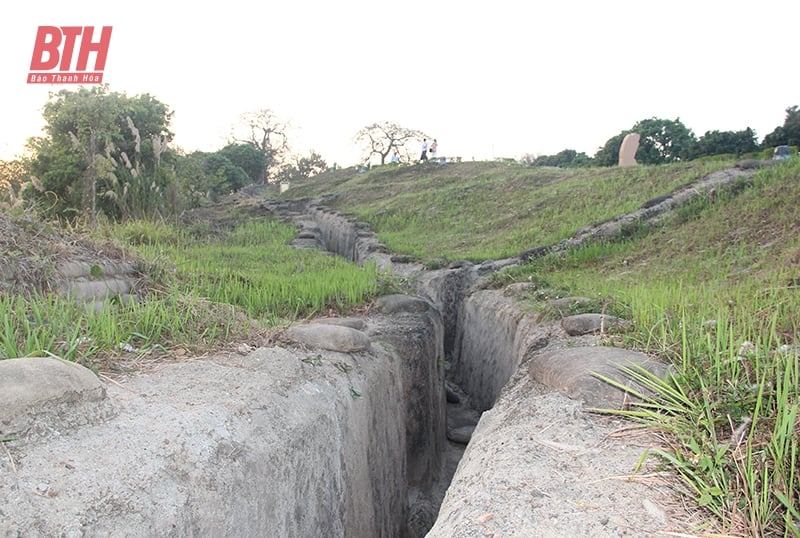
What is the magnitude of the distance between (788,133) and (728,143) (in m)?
1.96

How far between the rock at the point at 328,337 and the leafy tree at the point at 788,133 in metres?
17.4

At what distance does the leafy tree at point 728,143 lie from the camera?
17.9 meters

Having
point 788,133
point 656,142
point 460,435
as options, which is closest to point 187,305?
point 460,435

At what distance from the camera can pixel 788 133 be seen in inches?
644

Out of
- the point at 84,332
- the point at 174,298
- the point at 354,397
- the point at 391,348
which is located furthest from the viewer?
the point at 391,348

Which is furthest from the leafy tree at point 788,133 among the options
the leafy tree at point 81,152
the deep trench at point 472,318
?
the leafy tree at point 81,152

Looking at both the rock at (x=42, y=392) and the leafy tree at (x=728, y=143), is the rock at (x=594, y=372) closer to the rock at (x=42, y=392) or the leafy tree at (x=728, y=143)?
the rock at (x=42, y=392)

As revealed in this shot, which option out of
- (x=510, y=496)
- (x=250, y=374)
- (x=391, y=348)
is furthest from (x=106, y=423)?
(x=391, y=348)

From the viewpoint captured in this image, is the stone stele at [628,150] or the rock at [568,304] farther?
the stone stele at [628,150]

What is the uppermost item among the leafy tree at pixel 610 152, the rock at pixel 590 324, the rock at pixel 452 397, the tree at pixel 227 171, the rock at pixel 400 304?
the leafy tree at pixel 610 152

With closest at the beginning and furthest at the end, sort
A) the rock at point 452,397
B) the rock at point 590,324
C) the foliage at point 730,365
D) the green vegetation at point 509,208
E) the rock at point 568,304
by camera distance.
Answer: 1. the foliage at point 730,365
2. the rock at point 590,324
3. the rock at point 568,304
4. the rock at point 452,397
5. the green vegetation at point 509,208

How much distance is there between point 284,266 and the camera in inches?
211

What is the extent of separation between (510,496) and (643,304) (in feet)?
6.24

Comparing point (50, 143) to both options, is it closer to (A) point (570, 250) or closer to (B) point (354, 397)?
(A) point (570, 250)
